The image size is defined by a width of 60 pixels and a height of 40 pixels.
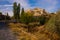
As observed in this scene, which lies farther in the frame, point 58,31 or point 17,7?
point 17,7

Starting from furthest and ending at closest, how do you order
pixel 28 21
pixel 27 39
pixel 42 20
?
pixel 28 21 → pixel 42 20 → pixel 27 39

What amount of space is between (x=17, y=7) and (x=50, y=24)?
2672cm

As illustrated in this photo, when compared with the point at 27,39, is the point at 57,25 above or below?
above

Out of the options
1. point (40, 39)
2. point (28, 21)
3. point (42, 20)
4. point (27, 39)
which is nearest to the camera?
point (40, 39)

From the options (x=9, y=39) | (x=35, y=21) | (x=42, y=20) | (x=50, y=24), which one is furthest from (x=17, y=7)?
(x=50, y=24)

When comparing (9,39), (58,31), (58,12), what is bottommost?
(9,39)

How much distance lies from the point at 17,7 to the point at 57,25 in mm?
27318

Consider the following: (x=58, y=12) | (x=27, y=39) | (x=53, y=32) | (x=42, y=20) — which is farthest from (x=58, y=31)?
(x=42, y=20)

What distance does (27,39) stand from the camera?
15305 mm

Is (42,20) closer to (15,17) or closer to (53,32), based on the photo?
(15,17)

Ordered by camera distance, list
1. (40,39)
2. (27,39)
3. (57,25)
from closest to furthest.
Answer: (57,25)
(40,39)
(27,39)

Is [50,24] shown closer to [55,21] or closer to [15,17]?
[55,21]

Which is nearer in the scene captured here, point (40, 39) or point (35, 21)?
point (40, 39)

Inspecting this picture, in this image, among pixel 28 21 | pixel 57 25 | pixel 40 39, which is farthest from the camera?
pixel 28 21
